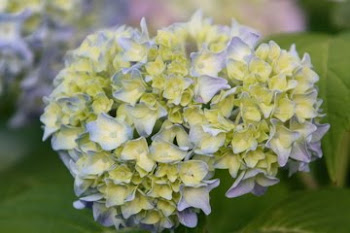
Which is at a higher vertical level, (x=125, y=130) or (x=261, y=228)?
(x=125, y=130)

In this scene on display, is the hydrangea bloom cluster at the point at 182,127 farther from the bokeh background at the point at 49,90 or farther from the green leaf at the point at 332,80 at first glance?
the bokeh background at the point at 49,90

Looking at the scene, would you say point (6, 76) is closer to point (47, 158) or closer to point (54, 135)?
point (47, 158)

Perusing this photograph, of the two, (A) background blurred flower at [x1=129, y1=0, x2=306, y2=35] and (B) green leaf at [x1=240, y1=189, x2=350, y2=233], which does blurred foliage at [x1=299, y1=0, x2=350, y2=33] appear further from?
(B) green leaf at [x1=240, y1=189, x2=350, y2=233]

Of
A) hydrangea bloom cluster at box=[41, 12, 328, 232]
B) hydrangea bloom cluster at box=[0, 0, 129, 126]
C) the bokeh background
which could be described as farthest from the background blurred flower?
hydrangea bloom cluster at box=[41, 12, 328, 232]

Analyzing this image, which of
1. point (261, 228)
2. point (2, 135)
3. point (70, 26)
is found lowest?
point (2, 135)

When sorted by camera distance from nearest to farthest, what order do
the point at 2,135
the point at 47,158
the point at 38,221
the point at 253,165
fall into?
1. the point at 253,165
2. the point at 38,221
3. the point at 47,158
4. the point at 2,135

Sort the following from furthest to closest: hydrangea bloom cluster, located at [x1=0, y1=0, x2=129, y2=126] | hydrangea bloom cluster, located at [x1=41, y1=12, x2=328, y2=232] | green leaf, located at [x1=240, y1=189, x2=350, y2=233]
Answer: hydrangea bloom cluster, located at [x1=0, y1=0, x2=129, y2=126] → green leaf, located at [x1=240, y1=189, x2=350, y2=233] → hydrangea bloom cluster, located at [x1=41, y1=12, x2=328, y2=232]

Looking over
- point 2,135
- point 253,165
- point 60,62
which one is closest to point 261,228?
point 253,165

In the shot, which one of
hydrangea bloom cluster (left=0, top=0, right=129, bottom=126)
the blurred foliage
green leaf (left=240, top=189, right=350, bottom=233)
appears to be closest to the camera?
green leaf (left=240, top=189, right=350, bottom=233)
